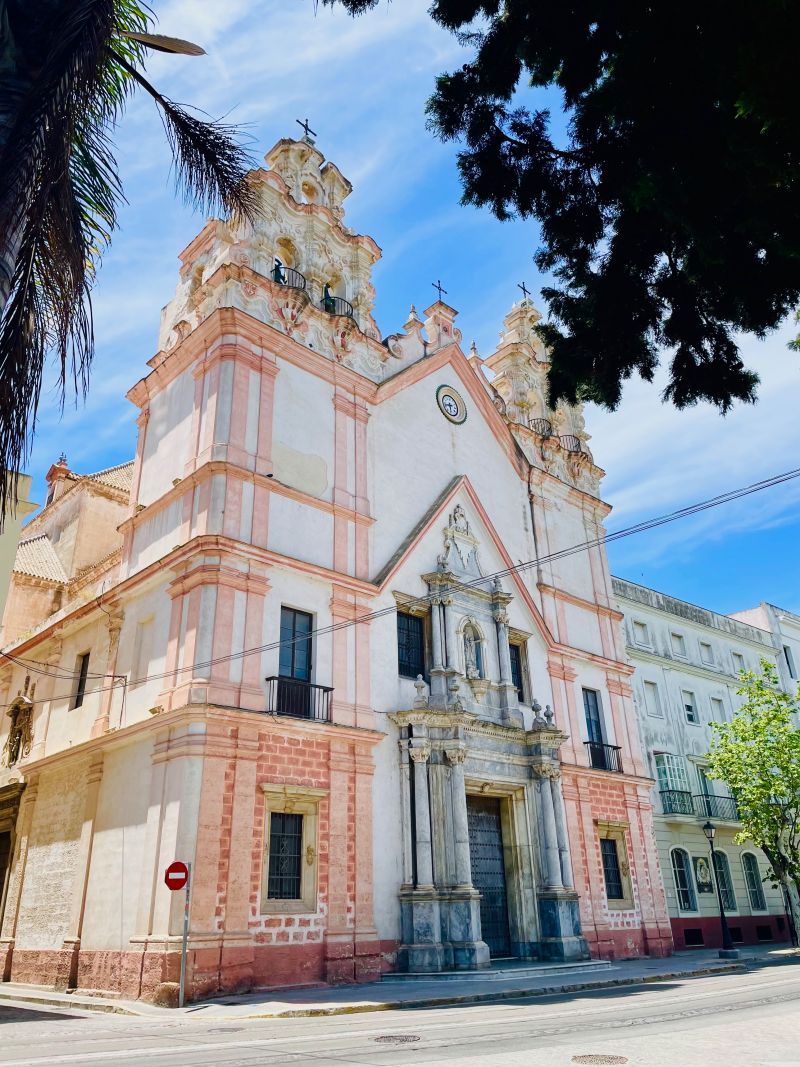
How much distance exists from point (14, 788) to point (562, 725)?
15506mm

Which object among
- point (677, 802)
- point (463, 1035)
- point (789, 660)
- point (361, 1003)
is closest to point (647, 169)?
point (463, 1035)

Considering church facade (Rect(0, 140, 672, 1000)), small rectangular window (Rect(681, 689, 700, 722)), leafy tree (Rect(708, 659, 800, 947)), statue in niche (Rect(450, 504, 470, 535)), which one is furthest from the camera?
small rectangular window (Rect(681, 689, 700, 722))

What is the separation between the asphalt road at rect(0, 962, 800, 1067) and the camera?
7.63m

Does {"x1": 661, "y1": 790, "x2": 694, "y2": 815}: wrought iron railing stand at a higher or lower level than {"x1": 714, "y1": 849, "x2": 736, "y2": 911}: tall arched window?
higher

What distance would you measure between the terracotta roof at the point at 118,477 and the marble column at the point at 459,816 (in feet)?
51.3

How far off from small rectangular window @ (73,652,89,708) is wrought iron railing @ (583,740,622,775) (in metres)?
14.6

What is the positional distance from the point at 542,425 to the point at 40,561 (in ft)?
61.0

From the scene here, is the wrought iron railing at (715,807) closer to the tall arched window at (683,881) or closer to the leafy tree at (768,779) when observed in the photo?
the tall arched window at (683,881)

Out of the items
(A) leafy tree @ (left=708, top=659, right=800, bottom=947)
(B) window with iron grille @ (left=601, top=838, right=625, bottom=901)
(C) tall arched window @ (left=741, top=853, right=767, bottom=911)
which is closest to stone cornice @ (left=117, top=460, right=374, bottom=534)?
Result: (B) window with iron grille @ (left=601, top=838, right=625, bottom=901)

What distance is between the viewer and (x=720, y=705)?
1419 inches

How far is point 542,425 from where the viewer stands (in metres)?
30.9

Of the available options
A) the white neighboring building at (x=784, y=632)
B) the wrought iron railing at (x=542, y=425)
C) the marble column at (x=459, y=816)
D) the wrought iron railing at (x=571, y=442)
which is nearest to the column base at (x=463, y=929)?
the marble column at (x=459, y=816)

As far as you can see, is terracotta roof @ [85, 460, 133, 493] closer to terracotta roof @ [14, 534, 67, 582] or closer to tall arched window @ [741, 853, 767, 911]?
terracotta roof @ [14, 534, 67, 582]

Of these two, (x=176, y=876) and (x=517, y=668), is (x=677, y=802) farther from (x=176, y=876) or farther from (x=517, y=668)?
(x=176, y=876)
